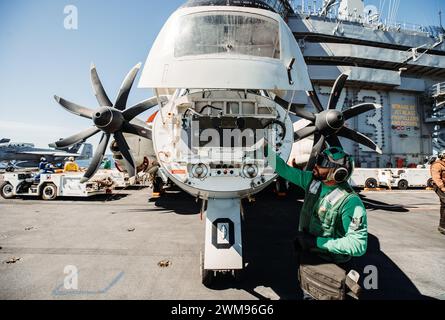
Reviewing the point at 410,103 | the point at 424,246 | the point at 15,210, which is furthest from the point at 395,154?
the point at 15,210

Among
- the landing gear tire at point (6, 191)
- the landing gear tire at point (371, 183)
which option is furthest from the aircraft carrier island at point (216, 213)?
the landing gear tire at point (371, 183)

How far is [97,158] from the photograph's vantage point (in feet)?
23.8

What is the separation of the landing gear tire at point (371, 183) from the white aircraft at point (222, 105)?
57.8 ft

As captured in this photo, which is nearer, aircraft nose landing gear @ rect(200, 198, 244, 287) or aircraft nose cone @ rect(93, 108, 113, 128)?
aircraft nose landing gear @ rect(200, 198, 244, 287)

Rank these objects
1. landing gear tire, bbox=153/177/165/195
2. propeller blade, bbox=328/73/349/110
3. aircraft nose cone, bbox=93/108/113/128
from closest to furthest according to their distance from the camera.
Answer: aircraft nose cone, bbox=93/108/113/128 → propeller blade, bbox=328/73/349/110 → landing gear tire, bbox=153/177/165/195

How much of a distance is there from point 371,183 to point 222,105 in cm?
1883

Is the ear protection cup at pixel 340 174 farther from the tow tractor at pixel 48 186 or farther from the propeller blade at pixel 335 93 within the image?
the tow tractor at pixel 48 186

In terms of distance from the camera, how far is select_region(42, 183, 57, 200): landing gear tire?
12.1 m

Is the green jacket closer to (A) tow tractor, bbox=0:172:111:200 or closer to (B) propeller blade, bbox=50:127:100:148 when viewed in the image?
(B) propeller blade, bbox=50:127:100:148

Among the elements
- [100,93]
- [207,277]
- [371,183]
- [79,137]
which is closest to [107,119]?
[100,93]

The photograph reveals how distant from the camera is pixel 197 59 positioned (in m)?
3.76

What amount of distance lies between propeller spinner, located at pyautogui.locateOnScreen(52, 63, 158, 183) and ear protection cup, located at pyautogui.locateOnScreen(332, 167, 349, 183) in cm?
583

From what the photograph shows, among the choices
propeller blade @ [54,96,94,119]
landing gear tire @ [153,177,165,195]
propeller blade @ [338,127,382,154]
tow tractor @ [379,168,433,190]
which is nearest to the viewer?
propeller blade @ [338,127,382,154]

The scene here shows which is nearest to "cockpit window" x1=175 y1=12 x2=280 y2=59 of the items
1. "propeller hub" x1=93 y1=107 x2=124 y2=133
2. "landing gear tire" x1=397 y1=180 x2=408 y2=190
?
"propeller hub" x1=93 y1=107 x2=124 y2=133
